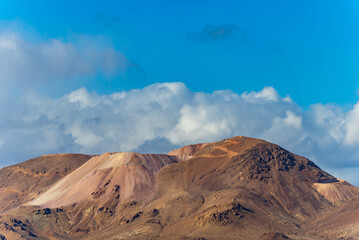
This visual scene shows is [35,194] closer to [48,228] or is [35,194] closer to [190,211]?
[48,228]

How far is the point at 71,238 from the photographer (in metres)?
159

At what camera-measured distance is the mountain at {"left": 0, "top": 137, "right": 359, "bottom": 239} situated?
5605 inches

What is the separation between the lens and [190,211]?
507 ft

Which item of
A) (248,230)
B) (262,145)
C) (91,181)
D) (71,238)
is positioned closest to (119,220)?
(71,238)

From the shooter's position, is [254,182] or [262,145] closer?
[254,182]

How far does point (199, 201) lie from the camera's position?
523ft

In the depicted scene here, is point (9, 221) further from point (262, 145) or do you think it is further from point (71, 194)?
point (262, 145)

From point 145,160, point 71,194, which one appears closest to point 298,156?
point 145,160

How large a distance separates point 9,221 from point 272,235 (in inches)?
3105

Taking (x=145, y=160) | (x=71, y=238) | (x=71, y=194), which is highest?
(x=145, y=160)

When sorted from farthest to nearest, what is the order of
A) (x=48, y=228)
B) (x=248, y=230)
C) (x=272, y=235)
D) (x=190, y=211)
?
(x=48, y=228)
(x=190, y=211)
(x=248, y=230)
(x=272, y=235)

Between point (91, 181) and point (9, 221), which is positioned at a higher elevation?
point (91, 181)

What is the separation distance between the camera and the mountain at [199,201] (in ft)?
467

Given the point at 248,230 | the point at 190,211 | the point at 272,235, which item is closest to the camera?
the point at 272,235
